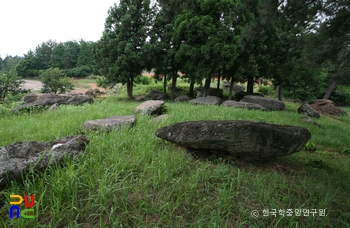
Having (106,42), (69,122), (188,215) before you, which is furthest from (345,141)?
(106,42)

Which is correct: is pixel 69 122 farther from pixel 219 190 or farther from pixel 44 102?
pixel 44 102

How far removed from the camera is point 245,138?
2.88 meters

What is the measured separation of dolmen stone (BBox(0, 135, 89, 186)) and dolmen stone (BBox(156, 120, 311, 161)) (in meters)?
1.67

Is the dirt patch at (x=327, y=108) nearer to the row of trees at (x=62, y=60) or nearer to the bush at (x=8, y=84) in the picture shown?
the bush at (x=8, y=84)

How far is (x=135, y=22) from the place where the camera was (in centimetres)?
1241

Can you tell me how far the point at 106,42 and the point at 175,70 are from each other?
516cm

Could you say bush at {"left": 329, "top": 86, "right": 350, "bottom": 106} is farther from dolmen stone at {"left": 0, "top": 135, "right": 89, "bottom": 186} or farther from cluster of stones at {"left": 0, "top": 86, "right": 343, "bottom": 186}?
dolmen stone at {"left": 0, "top": 135, "right": 89, "bottom": 186}

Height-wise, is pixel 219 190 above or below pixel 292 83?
below

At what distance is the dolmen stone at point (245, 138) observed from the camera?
9.47ft

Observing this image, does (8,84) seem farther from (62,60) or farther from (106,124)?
(62,60)

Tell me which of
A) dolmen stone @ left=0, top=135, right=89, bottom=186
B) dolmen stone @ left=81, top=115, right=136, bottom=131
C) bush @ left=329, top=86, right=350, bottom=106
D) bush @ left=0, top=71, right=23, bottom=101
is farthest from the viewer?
bush @ left=329, top=86, right=350, bottom=106

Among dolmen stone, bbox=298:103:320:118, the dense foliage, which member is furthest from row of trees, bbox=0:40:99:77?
dolmen stone, bbox=298:103:320:118

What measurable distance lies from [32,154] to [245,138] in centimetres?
301

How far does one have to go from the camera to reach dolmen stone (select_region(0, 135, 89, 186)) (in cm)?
205
